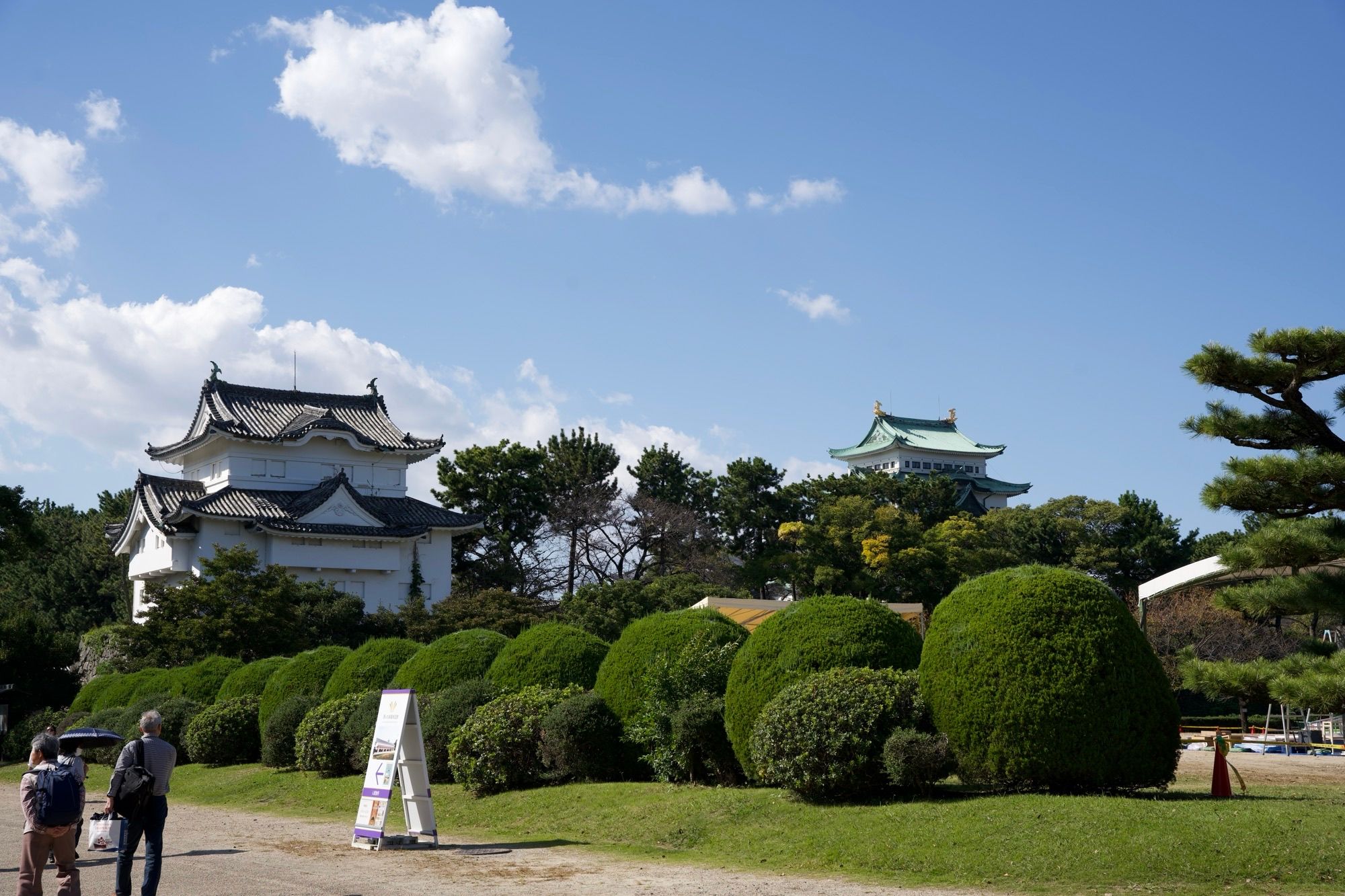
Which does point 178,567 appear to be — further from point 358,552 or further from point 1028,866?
point 1028,866

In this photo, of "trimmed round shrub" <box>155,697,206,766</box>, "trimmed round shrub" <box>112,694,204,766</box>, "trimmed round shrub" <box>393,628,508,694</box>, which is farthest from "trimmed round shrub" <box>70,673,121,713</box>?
"trimmed round shrub" <box>393,628,508,694</box>

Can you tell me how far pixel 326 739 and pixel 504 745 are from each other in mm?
5363

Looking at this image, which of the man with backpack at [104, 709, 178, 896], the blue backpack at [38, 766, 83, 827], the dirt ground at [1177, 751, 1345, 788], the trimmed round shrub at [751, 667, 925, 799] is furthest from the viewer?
the dirt ground at [1177, 751, 1345, 788]

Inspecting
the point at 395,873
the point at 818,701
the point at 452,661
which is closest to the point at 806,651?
the point at 818,701

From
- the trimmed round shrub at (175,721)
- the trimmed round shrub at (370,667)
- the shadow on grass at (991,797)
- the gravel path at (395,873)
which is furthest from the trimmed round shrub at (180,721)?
the shadow on grass at (991,797)

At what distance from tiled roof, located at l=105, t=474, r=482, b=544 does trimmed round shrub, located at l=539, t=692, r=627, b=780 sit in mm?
32237

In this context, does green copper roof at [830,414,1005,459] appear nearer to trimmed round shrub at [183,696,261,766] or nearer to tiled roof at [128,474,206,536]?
tiled roof at [128,474,206,536]

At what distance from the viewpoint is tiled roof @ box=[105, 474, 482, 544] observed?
155 feet

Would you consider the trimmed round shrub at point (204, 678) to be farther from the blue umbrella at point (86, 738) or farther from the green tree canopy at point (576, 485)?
the green tree canopy at point (576, 485)

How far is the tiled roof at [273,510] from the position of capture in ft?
155

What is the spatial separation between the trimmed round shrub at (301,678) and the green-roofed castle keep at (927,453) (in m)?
61.8

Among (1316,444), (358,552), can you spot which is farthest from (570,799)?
(358,552)

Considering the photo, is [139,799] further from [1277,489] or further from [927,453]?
[927,453]

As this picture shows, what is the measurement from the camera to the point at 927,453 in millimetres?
87688
